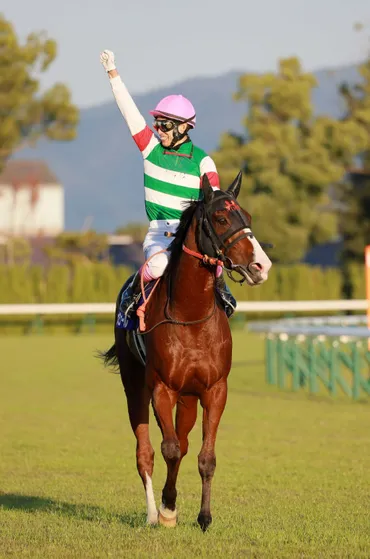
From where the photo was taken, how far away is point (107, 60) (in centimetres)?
800

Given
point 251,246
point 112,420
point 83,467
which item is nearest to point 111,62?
point 251,246

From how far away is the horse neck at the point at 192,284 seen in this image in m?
7.12

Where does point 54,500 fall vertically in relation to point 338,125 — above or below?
below

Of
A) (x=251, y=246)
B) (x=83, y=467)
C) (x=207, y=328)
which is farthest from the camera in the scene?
(x=83, y=467)

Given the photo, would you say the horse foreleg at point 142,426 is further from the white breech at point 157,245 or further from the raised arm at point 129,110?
the raised arm at point 129,110

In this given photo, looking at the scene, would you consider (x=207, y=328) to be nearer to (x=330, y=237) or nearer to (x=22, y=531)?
(x=22, y=531)

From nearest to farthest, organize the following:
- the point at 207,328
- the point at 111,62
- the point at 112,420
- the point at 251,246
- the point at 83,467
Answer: the point at 251,246
the point at 207,328
the point at 111,62
the point at 83,467
the point at 112,420

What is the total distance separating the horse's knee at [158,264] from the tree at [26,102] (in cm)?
3924

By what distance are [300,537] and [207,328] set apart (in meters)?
1.30

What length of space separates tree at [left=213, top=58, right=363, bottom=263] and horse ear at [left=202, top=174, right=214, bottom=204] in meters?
41.0

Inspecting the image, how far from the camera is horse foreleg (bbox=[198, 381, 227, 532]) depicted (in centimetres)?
714

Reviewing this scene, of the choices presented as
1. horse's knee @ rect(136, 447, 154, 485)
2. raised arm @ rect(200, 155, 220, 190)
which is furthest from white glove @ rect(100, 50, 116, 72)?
horse's knee @ rect(136, 447, 154, 485)

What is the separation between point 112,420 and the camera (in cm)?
1538

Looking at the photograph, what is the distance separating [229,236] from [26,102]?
41438 millimetres
